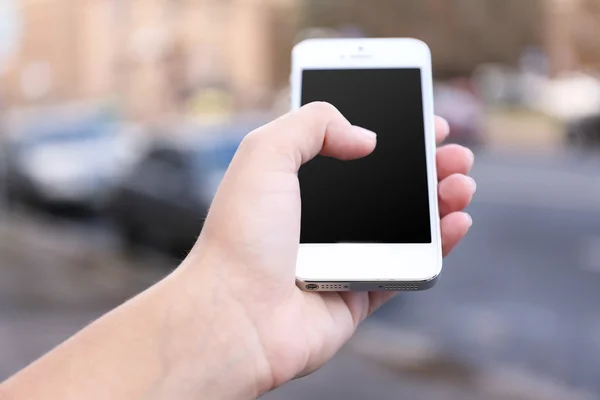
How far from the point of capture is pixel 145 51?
1073 inches

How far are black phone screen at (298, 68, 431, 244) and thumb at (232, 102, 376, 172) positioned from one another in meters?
0.19

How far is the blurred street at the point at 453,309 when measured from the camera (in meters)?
4.62

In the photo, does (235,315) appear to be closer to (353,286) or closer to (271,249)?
(271,249)

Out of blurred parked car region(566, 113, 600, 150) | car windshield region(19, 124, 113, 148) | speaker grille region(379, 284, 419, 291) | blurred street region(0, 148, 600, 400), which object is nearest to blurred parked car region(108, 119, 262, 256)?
blurred street region(0, 148, 600, 400)

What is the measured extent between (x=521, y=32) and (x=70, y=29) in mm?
16279

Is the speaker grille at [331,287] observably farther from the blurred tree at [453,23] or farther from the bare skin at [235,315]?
the blurred tree at [453,23]

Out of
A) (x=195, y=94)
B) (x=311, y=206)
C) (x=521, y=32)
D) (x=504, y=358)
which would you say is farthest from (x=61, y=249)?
(x=521, y=32)

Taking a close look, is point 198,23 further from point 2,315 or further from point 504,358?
point 504,358

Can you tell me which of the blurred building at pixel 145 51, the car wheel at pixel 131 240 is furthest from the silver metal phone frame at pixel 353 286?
the blurred building at pixel 145 51

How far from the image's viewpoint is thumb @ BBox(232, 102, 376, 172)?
151 cm

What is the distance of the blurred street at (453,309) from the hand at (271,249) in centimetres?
301

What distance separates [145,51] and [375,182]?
26.6 meters

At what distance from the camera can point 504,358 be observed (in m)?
4.87

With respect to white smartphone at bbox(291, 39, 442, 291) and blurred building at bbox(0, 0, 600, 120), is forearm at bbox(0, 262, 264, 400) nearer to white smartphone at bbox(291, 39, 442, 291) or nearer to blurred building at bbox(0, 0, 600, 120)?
white smartphone at bbox(291, 39, 442, 291)
